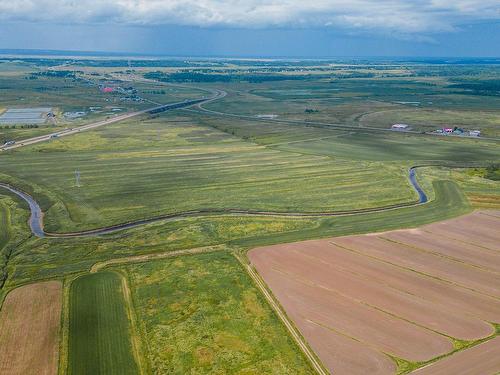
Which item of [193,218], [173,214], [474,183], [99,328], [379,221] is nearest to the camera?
[99,328]

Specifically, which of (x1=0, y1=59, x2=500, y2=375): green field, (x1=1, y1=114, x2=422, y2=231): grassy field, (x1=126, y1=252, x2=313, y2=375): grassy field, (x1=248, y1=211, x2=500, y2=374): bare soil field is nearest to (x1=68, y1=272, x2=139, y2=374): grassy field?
(x1=0, y1=59, x2=500, y2=375): green field

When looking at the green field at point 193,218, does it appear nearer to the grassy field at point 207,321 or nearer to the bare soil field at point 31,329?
the grassy field at point 207,321

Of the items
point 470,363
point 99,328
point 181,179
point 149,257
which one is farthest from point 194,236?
point 470,363

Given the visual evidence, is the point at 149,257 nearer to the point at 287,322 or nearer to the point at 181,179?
the point at 287,322

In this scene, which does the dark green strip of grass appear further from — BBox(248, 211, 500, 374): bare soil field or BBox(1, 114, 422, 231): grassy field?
BBox(1, 114, 422, 231): grassy field

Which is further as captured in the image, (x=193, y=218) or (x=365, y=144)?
(x=365, y=144)

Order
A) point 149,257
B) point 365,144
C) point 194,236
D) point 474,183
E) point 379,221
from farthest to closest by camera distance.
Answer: point 365,144, point 474,183, point 379,221, point 194,236, point 149,257

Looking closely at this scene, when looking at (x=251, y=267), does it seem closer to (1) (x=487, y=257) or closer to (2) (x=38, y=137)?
(1) (x=487, y=257)
